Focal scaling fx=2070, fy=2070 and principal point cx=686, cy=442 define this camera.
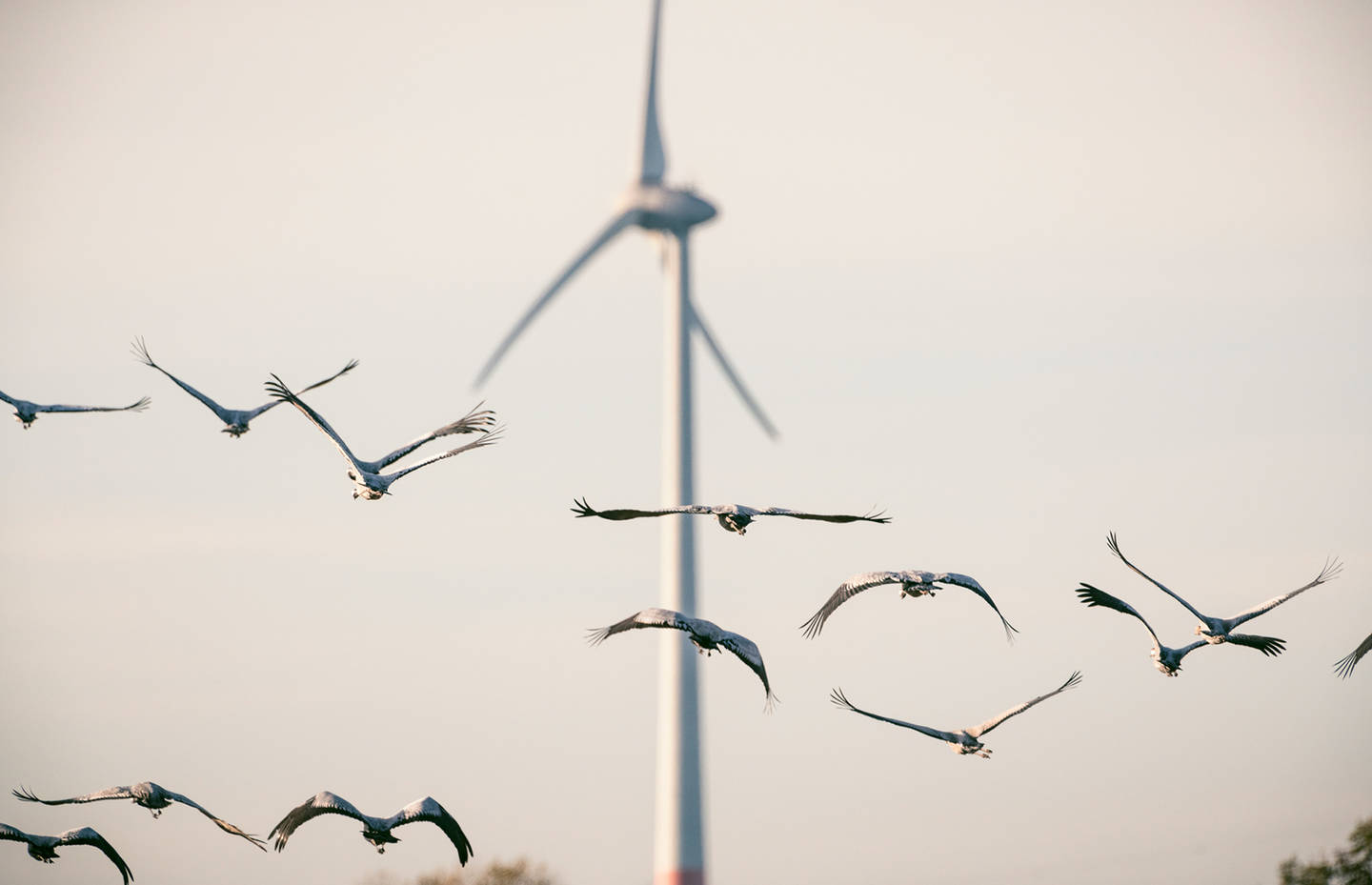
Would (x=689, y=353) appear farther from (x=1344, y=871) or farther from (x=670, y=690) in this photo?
(x=1344, y=871)

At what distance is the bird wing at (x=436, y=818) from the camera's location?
53.5 m

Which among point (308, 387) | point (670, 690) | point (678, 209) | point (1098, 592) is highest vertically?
point (678, 209)

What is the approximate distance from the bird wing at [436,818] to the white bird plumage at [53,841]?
8512 millimetres

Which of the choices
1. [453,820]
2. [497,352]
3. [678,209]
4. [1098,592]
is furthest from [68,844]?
[678,209]

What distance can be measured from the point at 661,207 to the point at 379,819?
67.2 m

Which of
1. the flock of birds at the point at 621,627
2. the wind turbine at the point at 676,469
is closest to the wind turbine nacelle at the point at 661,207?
the wind turbine at the point at 676,469

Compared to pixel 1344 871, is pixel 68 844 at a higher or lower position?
lower

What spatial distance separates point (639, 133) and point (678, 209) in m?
4.79

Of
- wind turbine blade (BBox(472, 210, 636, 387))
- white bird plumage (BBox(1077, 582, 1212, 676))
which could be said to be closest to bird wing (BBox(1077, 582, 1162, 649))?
white bird plumage (BBox(1077, 582, 1212, 676))

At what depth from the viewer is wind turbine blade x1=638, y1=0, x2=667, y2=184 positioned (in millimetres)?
111312

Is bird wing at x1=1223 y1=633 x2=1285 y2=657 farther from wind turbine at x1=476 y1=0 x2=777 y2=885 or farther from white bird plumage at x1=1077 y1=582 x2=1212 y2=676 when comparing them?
wind turbine at x1=476 y1=0 x2=777 y2=885

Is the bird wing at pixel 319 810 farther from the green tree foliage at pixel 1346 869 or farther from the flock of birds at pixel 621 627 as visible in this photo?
the green tree foliage at pixel 1346 869

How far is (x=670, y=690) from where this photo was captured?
116312 millimetres

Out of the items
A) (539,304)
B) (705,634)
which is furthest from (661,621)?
(539,304)
